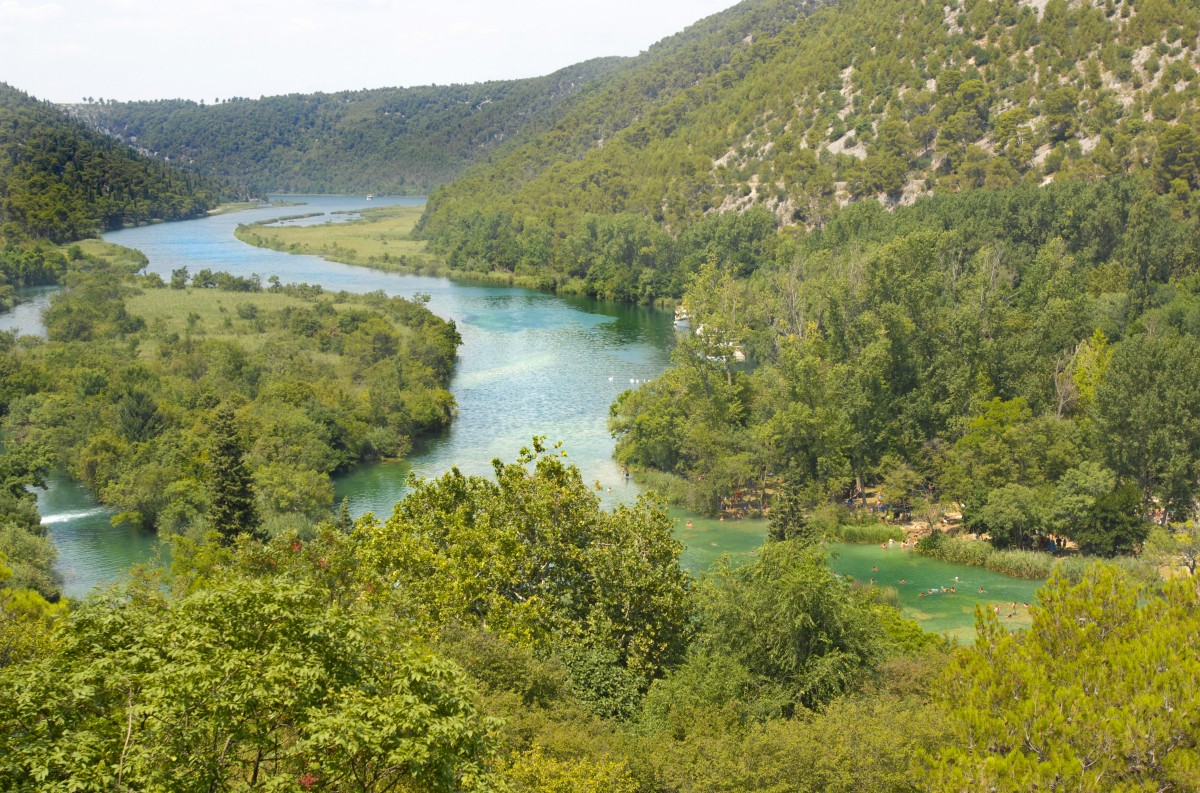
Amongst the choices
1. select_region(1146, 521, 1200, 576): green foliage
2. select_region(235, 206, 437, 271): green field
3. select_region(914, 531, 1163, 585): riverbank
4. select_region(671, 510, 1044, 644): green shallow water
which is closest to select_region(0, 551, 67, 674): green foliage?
select_region(671, 510, 1044, 644): green shallow water

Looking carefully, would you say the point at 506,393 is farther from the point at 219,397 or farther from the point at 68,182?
the point at 68,182

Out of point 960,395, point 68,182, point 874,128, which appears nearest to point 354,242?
point 68,182

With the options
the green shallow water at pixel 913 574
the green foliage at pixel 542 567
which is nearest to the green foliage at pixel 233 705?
the green foliage at pixel 542 567

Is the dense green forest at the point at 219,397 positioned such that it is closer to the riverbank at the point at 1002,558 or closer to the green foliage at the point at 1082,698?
the riverbank at the point at 1002,558

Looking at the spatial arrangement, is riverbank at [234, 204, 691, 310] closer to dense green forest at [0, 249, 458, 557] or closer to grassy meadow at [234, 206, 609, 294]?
grassy meadow at [234, 206, 609, 294]

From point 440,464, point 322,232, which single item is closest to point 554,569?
point 440,464
